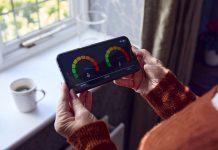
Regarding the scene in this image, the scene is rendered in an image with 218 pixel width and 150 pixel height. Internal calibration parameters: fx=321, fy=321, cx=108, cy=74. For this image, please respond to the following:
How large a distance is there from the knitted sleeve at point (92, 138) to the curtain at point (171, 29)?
56 centimetres

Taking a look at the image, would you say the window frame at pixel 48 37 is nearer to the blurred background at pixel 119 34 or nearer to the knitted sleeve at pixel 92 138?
the blurred background at pixel 119 34

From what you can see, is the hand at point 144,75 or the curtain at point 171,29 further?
the curtain at point 171,29

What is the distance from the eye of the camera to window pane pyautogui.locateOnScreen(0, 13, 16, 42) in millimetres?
1124

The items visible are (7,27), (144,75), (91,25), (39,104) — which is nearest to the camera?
(144,75)

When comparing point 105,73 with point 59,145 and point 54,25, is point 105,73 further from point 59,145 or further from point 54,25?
point 54,25

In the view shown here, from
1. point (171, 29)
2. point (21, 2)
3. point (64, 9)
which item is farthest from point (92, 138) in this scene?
point (64, 9)

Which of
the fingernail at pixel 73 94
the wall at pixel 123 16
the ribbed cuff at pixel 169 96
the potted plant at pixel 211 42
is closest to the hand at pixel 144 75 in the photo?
the ribbed cuff at pixel 169 96

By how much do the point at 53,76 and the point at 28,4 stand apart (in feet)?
0.96

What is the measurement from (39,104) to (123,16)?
19.4 inches

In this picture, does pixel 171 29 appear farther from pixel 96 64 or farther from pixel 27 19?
pixel 27 19

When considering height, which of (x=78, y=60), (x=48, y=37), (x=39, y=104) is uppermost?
(x=78, y=60)

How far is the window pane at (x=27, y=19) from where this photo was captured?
118 cm

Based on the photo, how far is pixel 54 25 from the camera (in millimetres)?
1297

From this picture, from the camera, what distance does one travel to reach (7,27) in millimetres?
1149
